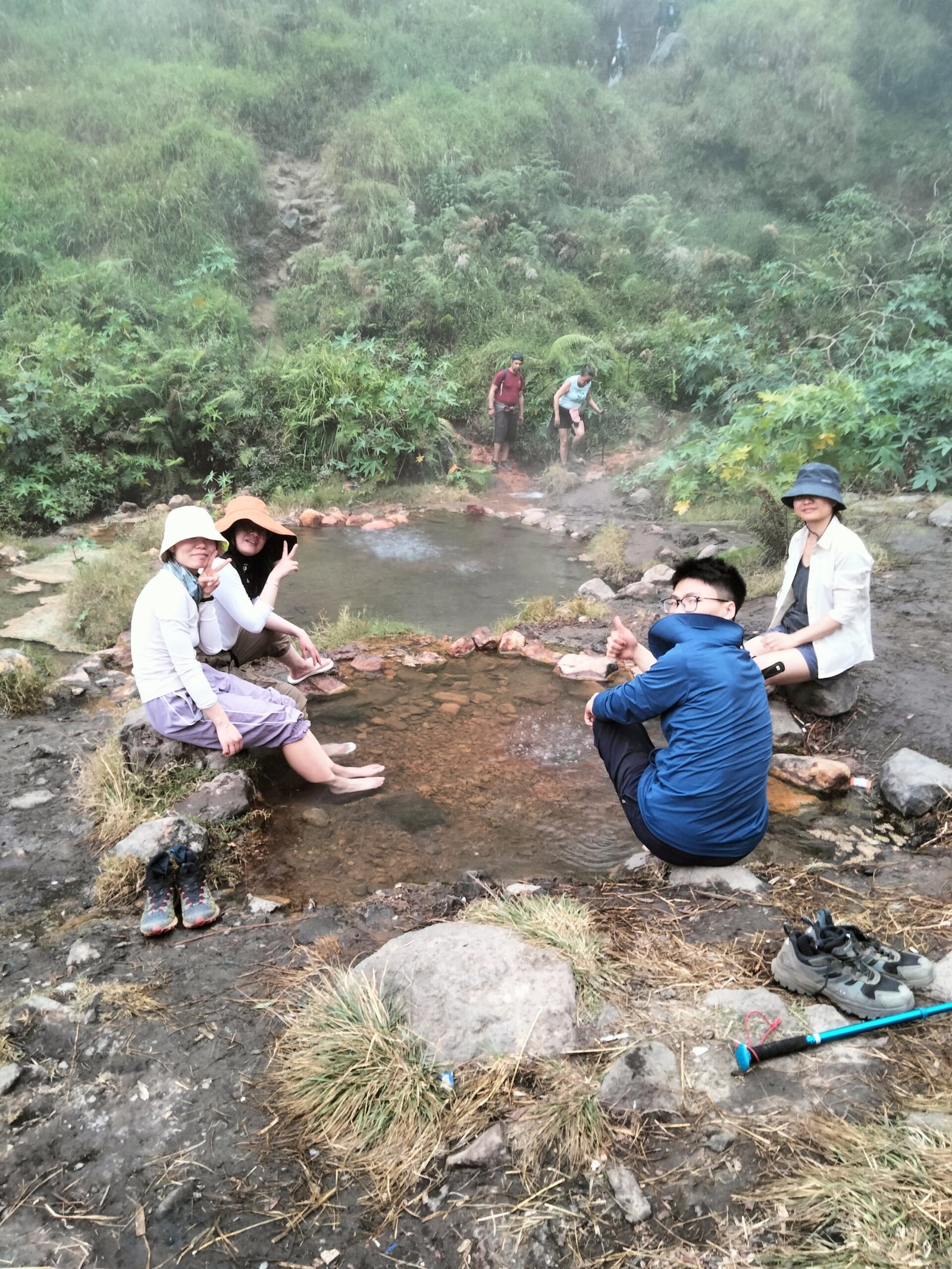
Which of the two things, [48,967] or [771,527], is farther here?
[771,527]

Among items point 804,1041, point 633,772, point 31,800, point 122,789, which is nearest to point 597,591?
point 633,772

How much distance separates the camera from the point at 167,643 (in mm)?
3283

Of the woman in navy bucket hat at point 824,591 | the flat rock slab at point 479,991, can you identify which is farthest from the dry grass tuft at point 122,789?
the woman in navy bucket hat at point 824,591

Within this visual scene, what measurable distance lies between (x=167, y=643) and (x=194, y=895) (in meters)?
1.07

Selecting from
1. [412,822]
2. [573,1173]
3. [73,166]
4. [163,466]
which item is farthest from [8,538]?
[73,166]

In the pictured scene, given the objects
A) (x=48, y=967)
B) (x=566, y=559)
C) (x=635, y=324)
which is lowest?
(x=566, y=559)

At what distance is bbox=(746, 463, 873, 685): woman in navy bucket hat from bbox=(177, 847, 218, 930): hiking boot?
9.72 ft

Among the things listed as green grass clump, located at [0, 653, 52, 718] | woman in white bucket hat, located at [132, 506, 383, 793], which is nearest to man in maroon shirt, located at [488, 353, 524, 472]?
green grass clump, located at [0, 653, 52, 718]

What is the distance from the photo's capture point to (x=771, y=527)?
627cm

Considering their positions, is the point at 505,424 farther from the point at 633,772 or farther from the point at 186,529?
the point at 633,772

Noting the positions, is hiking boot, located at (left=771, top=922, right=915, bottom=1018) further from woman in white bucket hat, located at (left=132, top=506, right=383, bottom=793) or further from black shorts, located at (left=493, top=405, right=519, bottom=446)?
black shorts, located at (left=493, top=405, right=519, bottom=446)

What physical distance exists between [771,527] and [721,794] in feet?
13.7

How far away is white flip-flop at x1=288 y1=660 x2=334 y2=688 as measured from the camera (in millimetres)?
4859

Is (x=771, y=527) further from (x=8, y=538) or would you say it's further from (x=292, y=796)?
(x=8, y=538)
